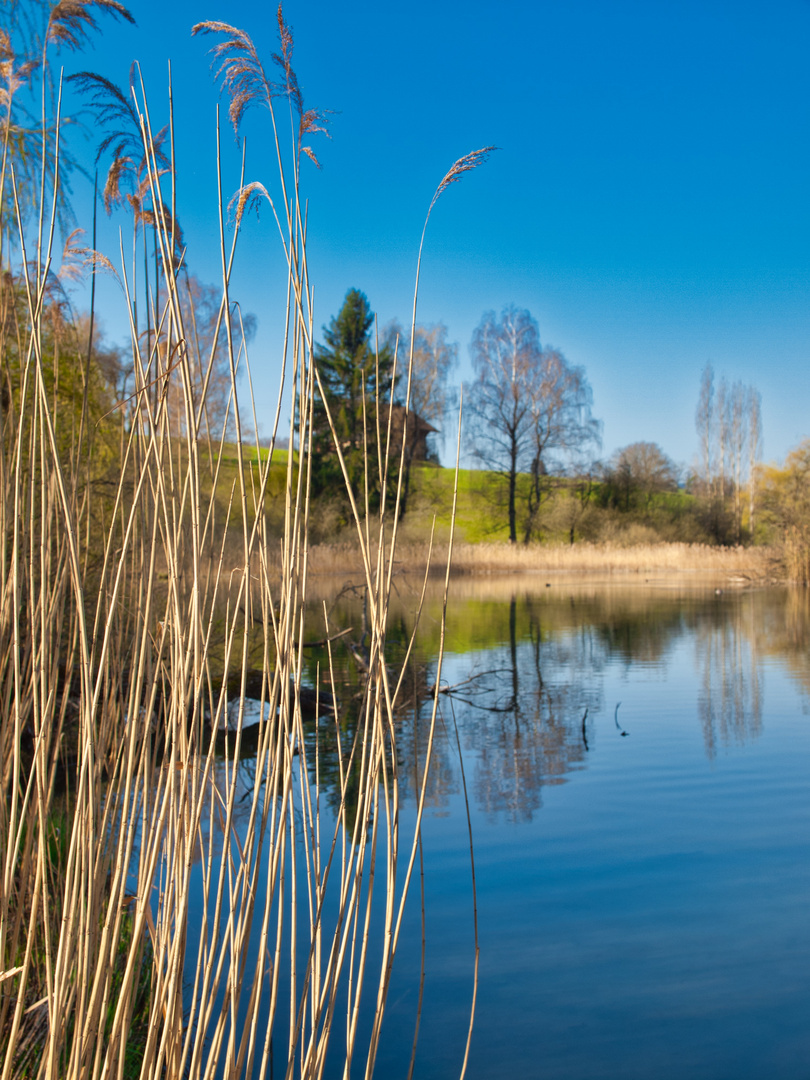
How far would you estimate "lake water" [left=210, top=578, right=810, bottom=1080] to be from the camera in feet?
6.69

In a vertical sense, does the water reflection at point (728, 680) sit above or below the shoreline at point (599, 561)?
below

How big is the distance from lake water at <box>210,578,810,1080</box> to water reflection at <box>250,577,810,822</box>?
0.03 m

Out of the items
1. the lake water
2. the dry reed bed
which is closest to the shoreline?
the dry reed bed

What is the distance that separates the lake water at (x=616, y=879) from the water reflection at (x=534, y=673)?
3 cm

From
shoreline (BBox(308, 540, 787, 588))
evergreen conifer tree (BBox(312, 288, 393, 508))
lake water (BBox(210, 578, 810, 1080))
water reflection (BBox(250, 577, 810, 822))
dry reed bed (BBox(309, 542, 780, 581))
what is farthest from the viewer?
evergreen conifer tree (BBox(312, 288, 393, 508))

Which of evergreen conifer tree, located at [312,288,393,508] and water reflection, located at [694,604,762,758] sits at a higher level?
evergreen conifer tree, located at [312,288,393,508]

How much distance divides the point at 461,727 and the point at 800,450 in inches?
587

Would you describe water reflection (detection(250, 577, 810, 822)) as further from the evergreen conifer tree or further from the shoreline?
the evergreen conifer tree

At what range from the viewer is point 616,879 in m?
2.91

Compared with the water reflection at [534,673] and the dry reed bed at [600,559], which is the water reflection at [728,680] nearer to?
the water reflection at [534,673]

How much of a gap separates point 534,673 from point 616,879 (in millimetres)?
3859

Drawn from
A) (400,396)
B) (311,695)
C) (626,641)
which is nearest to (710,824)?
(311,695)

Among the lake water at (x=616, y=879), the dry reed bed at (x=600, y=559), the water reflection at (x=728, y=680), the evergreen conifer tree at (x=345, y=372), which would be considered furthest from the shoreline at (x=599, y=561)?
the lake water at (x=616, y=879)

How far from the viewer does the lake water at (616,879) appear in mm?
2039
